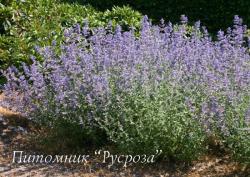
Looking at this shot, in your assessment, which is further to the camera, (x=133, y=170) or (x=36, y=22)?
(x=36, y=22)

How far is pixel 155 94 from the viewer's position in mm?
4449

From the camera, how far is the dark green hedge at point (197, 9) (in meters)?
8.86

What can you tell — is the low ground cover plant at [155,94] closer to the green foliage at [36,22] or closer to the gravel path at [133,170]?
the gravel path at [133,170]

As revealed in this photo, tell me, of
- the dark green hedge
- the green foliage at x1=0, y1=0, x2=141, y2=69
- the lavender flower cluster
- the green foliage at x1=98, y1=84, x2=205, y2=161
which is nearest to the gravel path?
the green foliage at x1=98, y1=84, x2=205, y2=161

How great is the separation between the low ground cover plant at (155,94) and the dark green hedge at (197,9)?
405cm

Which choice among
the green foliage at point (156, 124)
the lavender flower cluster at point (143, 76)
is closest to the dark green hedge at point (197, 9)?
the lavender flower cluster at point (143, 76)

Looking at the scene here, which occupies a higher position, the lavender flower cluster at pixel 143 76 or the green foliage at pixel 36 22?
A: the green foliage at pixel 36 22

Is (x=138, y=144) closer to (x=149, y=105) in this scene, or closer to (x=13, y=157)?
(x=149, y=105)

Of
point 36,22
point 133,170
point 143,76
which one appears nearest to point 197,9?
point 36,22

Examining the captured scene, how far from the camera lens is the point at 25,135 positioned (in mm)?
5461

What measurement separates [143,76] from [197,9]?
16.2 feet

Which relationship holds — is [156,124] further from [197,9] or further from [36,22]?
[197,9]

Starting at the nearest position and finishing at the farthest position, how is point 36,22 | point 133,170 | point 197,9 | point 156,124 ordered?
point 156,124, point 133,170, point 36,22, point 197,9

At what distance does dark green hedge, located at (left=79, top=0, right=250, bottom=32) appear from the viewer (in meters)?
8.86
